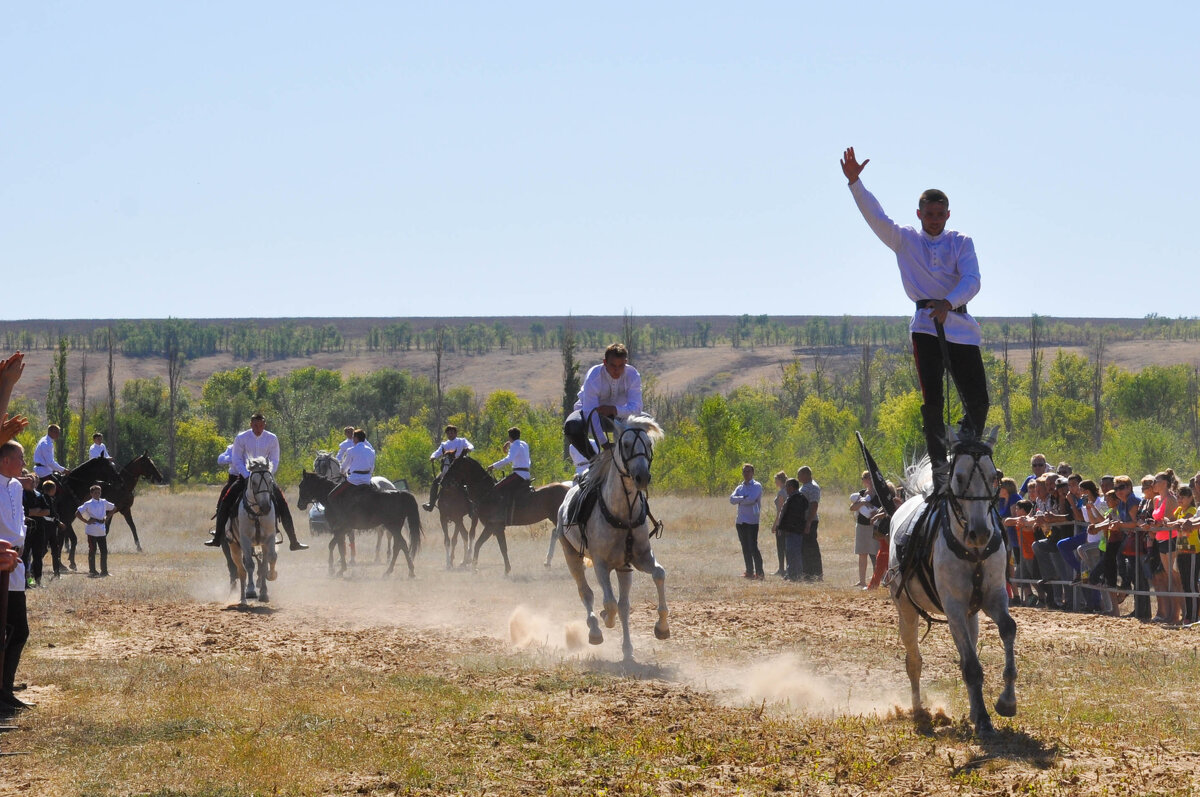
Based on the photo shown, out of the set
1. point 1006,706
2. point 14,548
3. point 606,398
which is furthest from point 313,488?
point 1006,706

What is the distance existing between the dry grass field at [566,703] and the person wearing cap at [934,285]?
6.94ft

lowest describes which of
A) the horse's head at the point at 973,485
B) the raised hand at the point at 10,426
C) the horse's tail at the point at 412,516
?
the horse's tail at the point at 412,516

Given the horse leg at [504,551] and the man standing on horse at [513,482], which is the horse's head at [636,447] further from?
the man standing on horse at [513,482]

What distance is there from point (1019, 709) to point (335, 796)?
5.05 metres

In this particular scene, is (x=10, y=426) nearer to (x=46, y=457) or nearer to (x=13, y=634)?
(x=13, y=634)

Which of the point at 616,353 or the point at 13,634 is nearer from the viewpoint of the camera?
the point at 13,634

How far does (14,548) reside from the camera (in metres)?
9.63

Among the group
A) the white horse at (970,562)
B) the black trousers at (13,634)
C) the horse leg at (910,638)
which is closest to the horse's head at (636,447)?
the horse leg at (910,638)

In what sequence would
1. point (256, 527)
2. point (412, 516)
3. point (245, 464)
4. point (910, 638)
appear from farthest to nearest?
point (412, 516)
point (245, 464)
point (256, 527)
point (910, 638)

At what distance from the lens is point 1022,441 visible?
60031 mm

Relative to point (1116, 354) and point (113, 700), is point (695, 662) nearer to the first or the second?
point (113, 700)

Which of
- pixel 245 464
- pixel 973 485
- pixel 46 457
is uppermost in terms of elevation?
Result: pixel 973 485

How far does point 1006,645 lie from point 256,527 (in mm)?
13153

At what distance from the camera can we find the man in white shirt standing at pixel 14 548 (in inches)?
374
